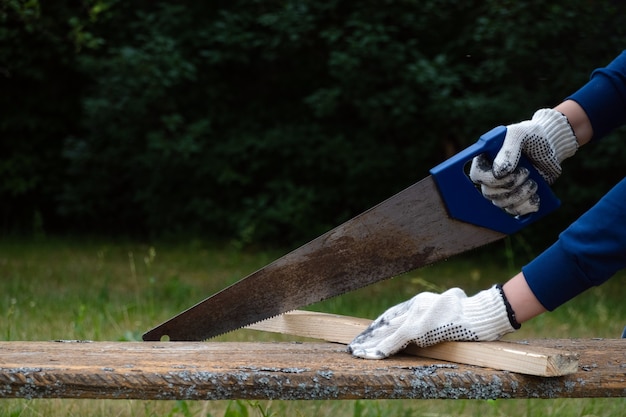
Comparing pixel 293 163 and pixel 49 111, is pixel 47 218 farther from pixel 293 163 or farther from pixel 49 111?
pixel 293 163

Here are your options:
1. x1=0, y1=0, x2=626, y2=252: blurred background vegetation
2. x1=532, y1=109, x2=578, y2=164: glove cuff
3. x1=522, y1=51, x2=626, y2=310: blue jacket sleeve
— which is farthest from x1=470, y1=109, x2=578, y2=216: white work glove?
x1=0, y1=0, x2=626, y2=252: blurred background vegetation

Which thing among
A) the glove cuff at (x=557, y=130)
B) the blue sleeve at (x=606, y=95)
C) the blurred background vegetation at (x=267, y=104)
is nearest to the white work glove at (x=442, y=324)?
the glove cuff at (x=557, y=130)

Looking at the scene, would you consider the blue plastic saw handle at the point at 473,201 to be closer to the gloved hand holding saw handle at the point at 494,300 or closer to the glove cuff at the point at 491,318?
the gloved hand holding saw handle at the point at 494,300

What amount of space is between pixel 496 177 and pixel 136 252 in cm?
713

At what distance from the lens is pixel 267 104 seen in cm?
988

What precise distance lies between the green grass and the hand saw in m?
0.34

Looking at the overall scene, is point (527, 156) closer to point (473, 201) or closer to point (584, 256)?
point (473, 201)

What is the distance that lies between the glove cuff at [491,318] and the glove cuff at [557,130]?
470mm

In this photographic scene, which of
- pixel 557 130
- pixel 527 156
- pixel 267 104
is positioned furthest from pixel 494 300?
pixel 267 104

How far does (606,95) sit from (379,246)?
2.61 ft

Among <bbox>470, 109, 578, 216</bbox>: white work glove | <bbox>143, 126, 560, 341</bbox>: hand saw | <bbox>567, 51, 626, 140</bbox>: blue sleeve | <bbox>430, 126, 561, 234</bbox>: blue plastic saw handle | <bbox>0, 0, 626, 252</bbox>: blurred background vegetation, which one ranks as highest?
<bbox>567, 51, 626, 140</bbox>: blue sleeve

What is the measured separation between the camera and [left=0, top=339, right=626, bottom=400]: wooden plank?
1.85 metres

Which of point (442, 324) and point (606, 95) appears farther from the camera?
point (606, 95)

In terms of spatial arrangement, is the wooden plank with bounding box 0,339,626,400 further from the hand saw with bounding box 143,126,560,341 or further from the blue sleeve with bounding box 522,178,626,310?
the hand saw with bounding box 143,126,560,341
